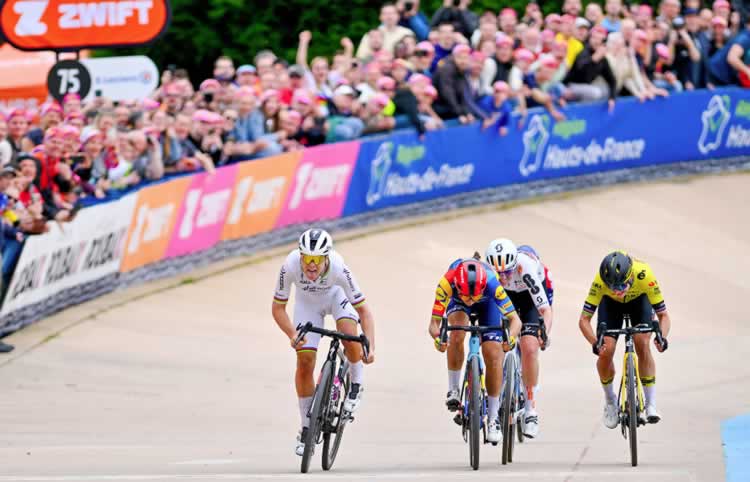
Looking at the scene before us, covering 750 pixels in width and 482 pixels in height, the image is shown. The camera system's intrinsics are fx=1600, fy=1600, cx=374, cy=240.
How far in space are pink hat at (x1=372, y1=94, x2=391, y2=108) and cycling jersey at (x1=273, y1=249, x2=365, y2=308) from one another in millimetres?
8543

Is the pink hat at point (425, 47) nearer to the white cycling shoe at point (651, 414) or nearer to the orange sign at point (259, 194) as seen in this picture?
the orange sign at point (259, 194)

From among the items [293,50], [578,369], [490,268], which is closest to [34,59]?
[293,50]

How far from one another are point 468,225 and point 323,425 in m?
9.86

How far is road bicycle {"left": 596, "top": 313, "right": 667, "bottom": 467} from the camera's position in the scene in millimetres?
10078

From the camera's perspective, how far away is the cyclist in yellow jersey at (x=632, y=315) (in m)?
10.6

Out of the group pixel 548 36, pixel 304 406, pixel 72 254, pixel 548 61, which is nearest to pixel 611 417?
pixel 304 406

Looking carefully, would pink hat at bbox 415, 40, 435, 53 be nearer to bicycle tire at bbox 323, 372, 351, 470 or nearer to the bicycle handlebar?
bicycle tire at bbox 323, 372, 351, 470

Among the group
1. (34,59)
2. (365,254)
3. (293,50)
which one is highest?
(293,50)

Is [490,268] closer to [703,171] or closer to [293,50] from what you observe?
[703,171]

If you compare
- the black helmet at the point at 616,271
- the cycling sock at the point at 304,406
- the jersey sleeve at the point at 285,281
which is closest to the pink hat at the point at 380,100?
the black helmet at the point at 616,271

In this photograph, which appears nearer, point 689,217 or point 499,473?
point 499,473

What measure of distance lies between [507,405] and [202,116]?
673 centimetres

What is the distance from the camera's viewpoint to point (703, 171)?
22.5 metres

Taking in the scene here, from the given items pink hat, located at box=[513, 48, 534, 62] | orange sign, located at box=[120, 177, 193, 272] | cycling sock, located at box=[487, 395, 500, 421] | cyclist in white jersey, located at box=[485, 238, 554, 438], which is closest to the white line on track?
cycling sock, located at box=[487, 395, 500, 421]
